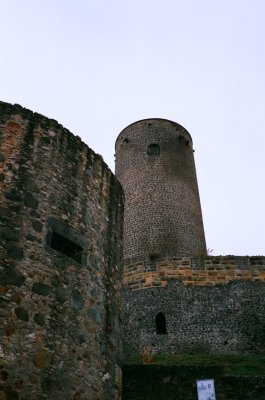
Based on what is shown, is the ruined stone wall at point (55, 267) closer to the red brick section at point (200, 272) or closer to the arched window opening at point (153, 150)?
the red brick section at point (200, 272)

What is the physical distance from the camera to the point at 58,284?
592 centimetres

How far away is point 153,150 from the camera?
18391mm

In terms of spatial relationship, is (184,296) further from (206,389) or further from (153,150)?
(153,150)

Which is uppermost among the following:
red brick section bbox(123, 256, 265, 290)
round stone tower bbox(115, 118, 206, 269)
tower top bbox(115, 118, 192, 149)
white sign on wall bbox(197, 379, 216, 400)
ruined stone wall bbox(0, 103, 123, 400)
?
tower top bbox(115, 118, 192, 149)

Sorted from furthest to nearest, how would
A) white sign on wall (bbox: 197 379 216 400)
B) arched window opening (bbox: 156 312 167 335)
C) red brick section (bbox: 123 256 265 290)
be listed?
red brick section (bbox: 123 256 265 290)
arched window opening (bbox: 156 312 167 335)
white sign on wall (bbox: 197 379 216 400)

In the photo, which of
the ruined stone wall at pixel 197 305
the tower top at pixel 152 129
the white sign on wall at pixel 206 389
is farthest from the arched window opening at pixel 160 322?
the tower top at pixel 152 129

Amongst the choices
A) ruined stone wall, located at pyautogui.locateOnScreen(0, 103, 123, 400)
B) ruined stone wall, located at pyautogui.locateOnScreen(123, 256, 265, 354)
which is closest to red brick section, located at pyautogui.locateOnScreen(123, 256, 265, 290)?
ruined stone wall, located at pyautogui.locateOnScreen(123, 256, 265, 354)

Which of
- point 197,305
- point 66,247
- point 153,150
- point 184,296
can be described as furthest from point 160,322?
point 153,150

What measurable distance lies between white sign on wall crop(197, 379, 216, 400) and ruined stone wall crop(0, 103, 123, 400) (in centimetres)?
180

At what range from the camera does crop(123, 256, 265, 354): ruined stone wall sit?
12.4 m

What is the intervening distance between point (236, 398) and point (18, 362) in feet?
14.0

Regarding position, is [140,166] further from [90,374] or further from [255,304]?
[90,374]

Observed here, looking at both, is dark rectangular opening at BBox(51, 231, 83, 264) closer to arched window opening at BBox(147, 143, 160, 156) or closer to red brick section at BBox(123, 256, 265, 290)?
red brick section at BBox(123, 256, 265, 290)

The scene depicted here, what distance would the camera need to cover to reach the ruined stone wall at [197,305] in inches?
486
